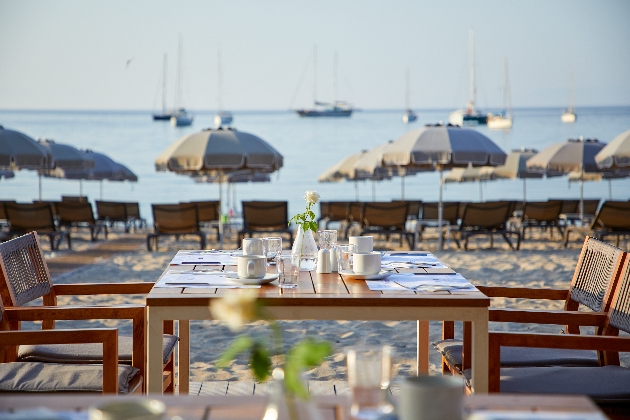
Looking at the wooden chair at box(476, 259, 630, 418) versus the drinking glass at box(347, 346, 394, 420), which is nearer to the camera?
the drinking glass at box(347, 346, 394, 420)

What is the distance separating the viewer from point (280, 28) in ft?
191

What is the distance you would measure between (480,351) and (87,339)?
1.31 meters

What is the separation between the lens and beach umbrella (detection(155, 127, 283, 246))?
9406 mm

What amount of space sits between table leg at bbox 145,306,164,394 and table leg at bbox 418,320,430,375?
138cm

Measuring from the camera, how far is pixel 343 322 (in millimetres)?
5305

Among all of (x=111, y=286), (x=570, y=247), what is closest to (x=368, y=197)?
(x=570, y=247)

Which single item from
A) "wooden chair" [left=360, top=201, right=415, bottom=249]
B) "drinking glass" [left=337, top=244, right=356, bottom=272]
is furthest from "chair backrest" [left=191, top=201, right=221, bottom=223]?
"drinking glass" [left=337, top=244, right=356, bottom=272]

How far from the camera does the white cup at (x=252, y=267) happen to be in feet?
8.96

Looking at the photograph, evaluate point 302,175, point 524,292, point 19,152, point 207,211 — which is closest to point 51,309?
point 524,292

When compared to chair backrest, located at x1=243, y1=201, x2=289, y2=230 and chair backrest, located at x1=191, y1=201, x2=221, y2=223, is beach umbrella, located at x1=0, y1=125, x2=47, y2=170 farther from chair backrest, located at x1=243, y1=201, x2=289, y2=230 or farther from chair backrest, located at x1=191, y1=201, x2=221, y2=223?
chair backrest, located at x1=243, y1=201, x2=289, y2=230

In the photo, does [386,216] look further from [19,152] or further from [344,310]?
[344,310]

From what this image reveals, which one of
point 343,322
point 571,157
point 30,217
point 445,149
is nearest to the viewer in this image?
point 343,322

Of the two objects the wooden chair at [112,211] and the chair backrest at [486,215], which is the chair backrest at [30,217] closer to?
the wooden chair at [112,211]

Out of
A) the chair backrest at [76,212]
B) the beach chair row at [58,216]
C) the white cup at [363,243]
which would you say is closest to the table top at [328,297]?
the white cup at [363,243]
